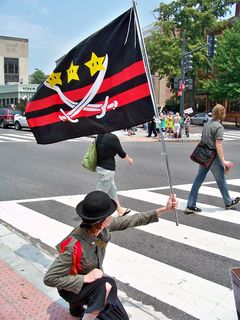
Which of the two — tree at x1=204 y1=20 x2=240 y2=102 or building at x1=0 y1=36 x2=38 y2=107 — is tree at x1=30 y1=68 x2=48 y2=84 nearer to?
building at x1=0 y1=36 x2=38 y2=107

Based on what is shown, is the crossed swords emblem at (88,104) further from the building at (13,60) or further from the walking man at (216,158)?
the building at (13,60)

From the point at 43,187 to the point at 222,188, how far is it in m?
4.08

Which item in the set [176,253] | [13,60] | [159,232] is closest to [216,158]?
[159,232]

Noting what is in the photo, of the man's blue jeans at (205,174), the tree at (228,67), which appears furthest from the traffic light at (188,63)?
the man's blue jeans at (205,174)

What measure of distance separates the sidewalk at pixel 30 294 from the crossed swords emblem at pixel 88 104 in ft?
5.45

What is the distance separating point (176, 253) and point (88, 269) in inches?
91.8

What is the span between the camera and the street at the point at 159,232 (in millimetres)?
3963

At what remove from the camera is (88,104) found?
3.95 meters

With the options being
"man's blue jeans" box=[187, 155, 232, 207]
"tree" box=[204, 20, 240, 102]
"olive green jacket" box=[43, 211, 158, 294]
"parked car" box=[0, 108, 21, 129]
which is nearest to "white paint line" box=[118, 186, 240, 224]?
"man's blue jeans" box=[187, 155, 232, 207]

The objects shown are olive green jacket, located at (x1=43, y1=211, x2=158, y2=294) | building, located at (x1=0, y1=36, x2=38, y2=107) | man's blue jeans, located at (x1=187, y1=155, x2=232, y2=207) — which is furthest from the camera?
building, located at (x1=0, y1=36, x2=38, y2=107)

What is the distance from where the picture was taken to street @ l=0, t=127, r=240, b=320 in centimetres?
396

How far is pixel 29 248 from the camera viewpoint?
501cm

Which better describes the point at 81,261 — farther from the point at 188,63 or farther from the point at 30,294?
the point at 188,63

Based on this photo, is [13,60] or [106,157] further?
[13,60]
